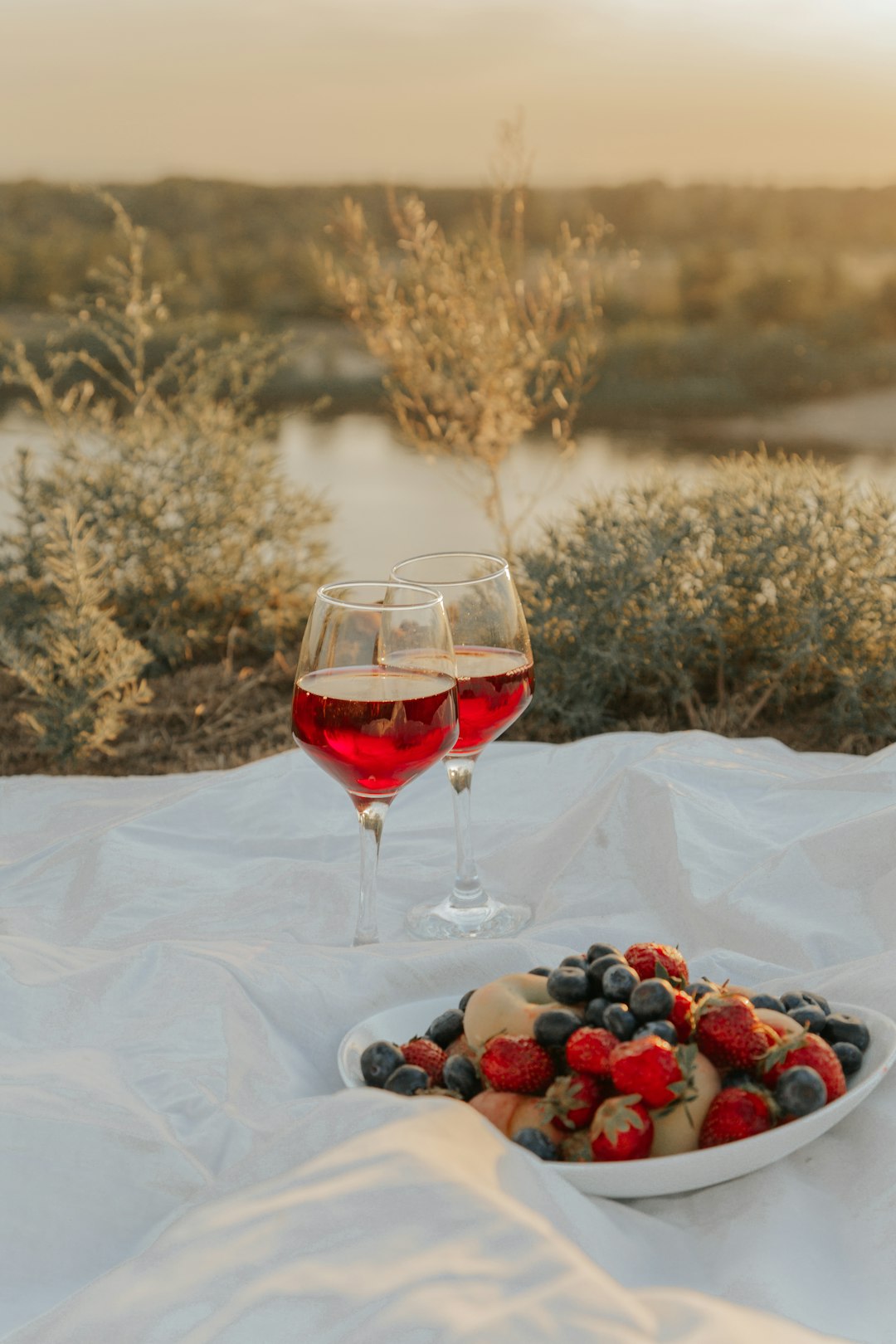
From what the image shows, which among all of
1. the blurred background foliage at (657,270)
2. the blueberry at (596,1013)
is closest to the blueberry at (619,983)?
the blueberry at (596,1013)

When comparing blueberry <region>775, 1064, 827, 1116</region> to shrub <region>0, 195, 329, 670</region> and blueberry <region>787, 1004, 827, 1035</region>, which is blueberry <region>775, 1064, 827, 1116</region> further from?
shrub <region>0, 195, 329, 670</region>

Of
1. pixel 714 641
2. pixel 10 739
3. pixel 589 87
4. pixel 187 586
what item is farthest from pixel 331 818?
pixel 589 87

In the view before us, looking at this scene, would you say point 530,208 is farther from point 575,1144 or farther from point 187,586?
point 575,1144

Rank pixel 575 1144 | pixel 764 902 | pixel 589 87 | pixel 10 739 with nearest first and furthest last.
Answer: pixel 575 1144 < pixel 764 902 < pixel 10 739 < pixel 589 87

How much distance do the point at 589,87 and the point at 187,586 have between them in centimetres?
189

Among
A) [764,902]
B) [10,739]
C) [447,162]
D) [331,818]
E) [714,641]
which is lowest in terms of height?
[10,739]

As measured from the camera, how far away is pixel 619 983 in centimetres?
70

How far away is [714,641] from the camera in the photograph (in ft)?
8.55

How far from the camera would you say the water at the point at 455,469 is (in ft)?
13.0

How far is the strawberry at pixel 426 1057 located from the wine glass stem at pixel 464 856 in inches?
12.8

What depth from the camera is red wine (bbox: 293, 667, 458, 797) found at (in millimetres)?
905

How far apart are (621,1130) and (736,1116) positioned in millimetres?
58

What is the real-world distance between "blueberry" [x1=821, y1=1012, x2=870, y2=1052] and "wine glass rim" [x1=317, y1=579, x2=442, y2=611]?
0.36 meters

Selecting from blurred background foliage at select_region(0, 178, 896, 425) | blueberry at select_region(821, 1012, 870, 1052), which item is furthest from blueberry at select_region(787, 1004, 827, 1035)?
blurred background foliage at select_region(0, 178, 896, 425)
